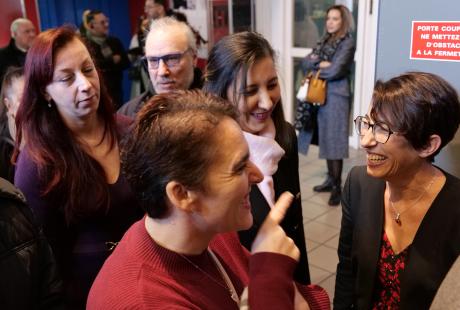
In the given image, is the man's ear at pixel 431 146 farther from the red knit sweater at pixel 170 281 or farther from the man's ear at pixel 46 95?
the man's ear at pixel 46 95

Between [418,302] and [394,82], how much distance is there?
0.66m

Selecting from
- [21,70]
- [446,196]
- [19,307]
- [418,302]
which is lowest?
[418,302]

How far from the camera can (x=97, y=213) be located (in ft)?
4.96

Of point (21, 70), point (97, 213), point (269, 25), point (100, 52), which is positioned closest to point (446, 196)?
point (97, 213)

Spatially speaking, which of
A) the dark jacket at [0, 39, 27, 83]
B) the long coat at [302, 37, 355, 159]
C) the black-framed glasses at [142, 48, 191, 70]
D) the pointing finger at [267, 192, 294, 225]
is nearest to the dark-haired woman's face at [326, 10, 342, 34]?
the long coat at [302, 37, 355, 159]

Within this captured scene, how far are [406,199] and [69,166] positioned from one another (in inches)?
42.4

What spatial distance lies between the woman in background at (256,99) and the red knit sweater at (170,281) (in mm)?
589

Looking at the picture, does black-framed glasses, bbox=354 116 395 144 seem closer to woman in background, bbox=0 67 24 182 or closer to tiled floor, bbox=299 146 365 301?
tiled floor, bbox=299 146 365 301

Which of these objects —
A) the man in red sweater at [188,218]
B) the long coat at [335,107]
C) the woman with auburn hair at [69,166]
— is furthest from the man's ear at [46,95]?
the long coat at [335,107]

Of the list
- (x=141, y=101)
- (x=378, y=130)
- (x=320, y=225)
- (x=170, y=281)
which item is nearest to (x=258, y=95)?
(x=378, y=130)

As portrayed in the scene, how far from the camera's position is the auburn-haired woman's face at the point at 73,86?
61.3 inches

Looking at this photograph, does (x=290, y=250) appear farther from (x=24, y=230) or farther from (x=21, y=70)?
(x=21, y=70)

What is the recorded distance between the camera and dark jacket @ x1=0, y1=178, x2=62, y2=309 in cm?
111

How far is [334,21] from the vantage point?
12.7 feet
